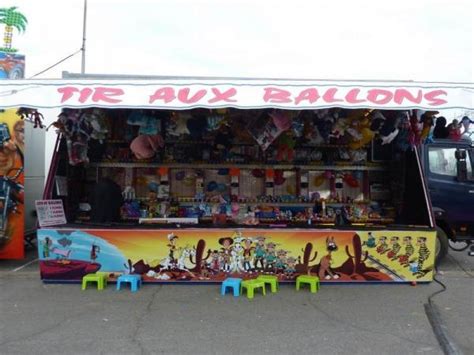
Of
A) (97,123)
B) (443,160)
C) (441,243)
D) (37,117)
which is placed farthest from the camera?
(443,160)

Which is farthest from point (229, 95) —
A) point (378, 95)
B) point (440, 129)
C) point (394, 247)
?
point (440, 129)

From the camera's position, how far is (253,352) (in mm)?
4930

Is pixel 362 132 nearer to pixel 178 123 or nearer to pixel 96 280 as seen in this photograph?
pixel 178 123

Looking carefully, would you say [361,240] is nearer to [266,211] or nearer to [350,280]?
[350,280]

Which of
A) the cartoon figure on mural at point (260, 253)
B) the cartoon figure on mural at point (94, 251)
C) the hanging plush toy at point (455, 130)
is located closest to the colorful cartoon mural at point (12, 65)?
the cartoon figure on mural at point (94, 251)

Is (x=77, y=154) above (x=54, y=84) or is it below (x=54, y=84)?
below

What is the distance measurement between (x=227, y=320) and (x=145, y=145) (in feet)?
12.3

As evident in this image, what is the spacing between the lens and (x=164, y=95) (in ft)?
21.8

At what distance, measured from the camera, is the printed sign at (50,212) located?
7625 mm

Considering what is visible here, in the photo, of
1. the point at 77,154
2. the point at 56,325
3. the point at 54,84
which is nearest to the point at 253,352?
the point at 56,325

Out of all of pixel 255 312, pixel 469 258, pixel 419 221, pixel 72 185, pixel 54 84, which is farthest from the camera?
pixel 469 258

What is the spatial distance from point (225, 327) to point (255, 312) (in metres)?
0.64

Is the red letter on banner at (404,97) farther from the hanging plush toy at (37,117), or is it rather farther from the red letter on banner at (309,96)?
the hanging plush toy at (37,117)

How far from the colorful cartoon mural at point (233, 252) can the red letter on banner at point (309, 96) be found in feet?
6.37
